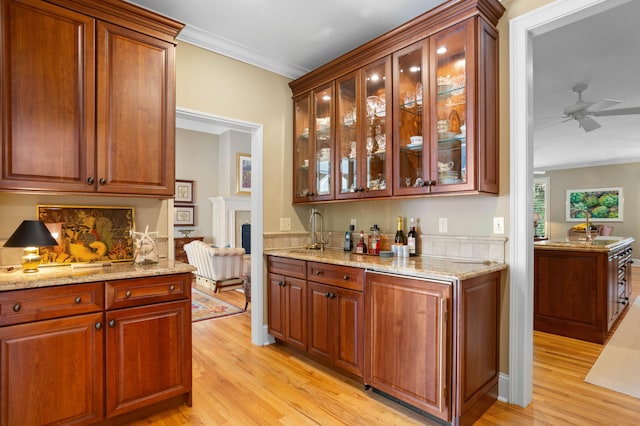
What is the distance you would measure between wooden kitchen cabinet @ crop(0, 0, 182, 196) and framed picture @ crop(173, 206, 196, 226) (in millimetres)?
5801

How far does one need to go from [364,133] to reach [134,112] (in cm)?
171

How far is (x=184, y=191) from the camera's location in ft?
26.0

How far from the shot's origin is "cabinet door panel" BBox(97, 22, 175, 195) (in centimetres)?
218

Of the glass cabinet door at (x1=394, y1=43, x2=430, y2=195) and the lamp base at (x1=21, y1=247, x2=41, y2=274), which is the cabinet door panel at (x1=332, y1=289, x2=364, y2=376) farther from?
the lamp base at (x1=21, y1=247, x2=41, y2=274)

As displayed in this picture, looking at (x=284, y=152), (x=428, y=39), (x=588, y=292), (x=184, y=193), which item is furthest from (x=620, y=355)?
(x=184, y=193)

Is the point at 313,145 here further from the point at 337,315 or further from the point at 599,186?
the point at 599,186

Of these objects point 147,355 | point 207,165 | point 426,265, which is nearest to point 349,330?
point 426,265

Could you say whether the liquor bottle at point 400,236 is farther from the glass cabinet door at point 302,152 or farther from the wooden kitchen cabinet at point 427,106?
the glass cabinet door at point 302,152

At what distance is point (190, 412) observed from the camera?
7.40 feet

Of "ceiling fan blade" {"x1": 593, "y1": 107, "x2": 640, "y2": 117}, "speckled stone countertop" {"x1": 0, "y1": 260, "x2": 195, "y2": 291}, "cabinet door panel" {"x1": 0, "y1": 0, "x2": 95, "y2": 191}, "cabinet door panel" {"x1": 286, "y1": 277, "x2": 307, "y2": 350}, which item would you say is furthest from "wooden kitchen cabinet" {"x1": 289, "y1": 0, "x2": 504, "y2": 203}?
"ceiling fan blade" {"x1": 593, "y1": 107, "x2": 640, "y2": 117}

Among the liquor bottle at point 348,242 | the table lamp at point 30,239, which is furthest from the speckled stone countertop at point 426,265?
the table lamp at point 30,239

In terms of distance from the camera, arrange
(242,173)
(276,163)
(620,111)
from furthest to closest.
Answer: (242,173), (620,111), (276,163)

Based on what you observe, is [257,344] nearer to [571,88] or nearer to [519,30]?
[519,30]

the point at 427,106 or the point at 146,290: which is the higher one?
the point at 427,106
